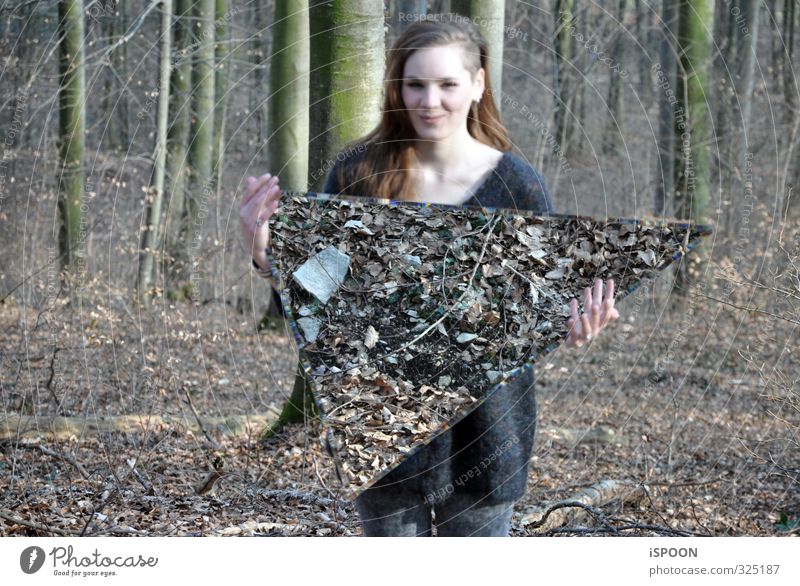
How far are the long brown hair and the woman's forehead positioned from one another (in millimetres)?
19

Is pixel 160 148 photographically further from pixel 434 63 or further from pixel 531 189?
pixel 531 189

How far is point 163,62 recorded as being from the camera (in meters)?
6.21

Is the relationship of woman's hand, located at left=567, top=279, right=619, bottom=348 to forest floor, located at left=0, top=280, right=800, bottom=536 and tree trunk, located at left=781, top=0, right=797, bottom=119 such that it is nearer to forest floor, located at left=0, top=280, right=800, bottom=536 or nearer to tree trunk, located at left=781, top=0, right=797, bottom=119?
forest floor, located at left=0, top=280, right=800, bottom=536

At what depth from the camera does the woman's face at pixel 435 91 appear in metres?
2.84

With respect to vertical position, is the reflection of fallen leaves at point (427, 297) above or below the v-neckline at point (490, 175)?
below

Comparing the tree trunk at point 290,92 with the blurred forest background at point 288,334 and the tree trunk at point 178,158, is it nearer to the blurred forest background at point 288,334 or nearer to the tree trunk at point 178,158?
the blurred forest background at point 288,334

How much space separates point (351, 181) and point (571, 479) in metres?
2.59

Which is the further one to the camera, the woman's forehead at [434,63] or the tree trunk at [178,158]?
the tree trunk at [178,158]

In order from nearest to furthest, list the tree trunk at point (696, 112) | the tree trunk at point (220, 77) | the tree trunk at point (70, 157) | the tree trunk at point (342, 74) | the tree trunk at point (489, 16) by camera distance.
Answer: the tree trunk at point (342, 74), the tree trunk at point (489, 16), the tree trunk at point (696, 112), the tree trunk at point (70, 157), the tree trunk at point (220, 77)

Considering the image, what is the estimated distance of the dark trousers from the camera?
2.90 meters

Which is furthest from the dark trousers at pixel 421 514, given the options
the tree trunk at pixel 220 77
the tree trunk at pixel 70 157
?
the tree trunk at pixel 70 157

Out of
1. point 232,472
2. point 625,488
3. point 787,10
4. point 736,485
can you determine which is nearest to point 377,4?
point 232,472

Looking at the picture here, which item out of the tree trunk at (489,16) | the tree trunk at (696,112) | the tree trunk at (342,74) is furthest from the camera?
the tree trunk at (696,112)
